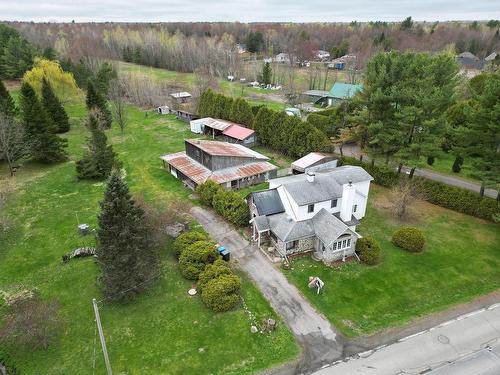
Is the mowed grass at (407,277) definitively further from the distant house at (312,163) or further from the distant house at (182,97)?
the distant house at (182,97)

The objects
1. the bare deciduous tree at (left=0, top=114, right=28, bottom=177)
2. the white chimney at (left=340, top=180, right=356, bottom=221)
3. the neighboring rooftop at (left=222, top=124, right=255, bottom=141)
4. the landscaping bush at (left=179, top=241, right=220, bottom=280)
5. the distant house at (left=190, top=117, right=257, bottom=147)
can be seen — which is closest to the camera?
the landscaping bush at (left=179, top=241, right=220, bottom=280)

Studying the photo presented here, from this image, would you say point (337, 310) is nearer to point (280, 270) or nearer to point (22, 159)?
point (280, 270)

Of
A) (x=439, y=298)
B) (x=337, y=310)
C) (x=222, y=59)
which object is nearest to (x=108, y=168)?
(x=337, y=310)

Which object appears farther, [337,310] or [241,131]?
[241,131]

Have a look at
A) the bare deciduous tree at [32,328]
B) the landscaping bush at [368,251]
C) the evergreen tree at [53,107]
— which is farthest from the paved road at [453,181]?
the evergreen tree at [53,107]

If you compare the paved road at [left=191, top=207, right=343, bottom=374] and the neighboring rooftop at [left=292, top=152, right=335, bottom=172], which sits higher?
the neighboring rooftop at [left=292, top=152, right=335, bottom=172]

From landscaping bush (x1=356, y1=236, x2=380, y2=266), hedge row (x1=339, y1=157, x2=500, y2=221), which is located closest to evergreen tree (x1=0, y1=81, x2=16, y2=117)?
landscaping bush (x1=356, y1=236, x2=380, y2=266)

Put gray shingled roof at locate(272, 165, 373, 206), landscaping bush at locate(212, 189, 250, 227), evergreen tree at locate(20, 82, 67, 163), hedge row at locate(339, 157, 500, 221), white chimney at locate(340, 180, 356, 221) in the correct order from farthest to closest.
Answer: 1. evergreen tree at locate(20, 82, 67, 163)
2. hedge row at locate(339, 157, 500, 221)
3. landscaping bush at locate(212, 189, 250, 227)
4. white chimney at locate(340, 180, 356, 221)
5. gray shingled roof at locate(272, 165, 373, 206)

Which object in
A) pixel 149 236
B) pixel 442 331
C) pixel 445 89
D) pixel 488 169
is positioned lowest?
pixel 442 331

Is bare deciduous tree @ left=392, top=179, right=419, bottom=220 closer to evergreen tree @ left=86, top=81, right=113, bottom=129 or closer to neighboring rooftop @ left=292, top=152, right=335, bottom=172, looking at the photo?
neighboring rooftop @ left=292, top=152, right=335, bottom=172
